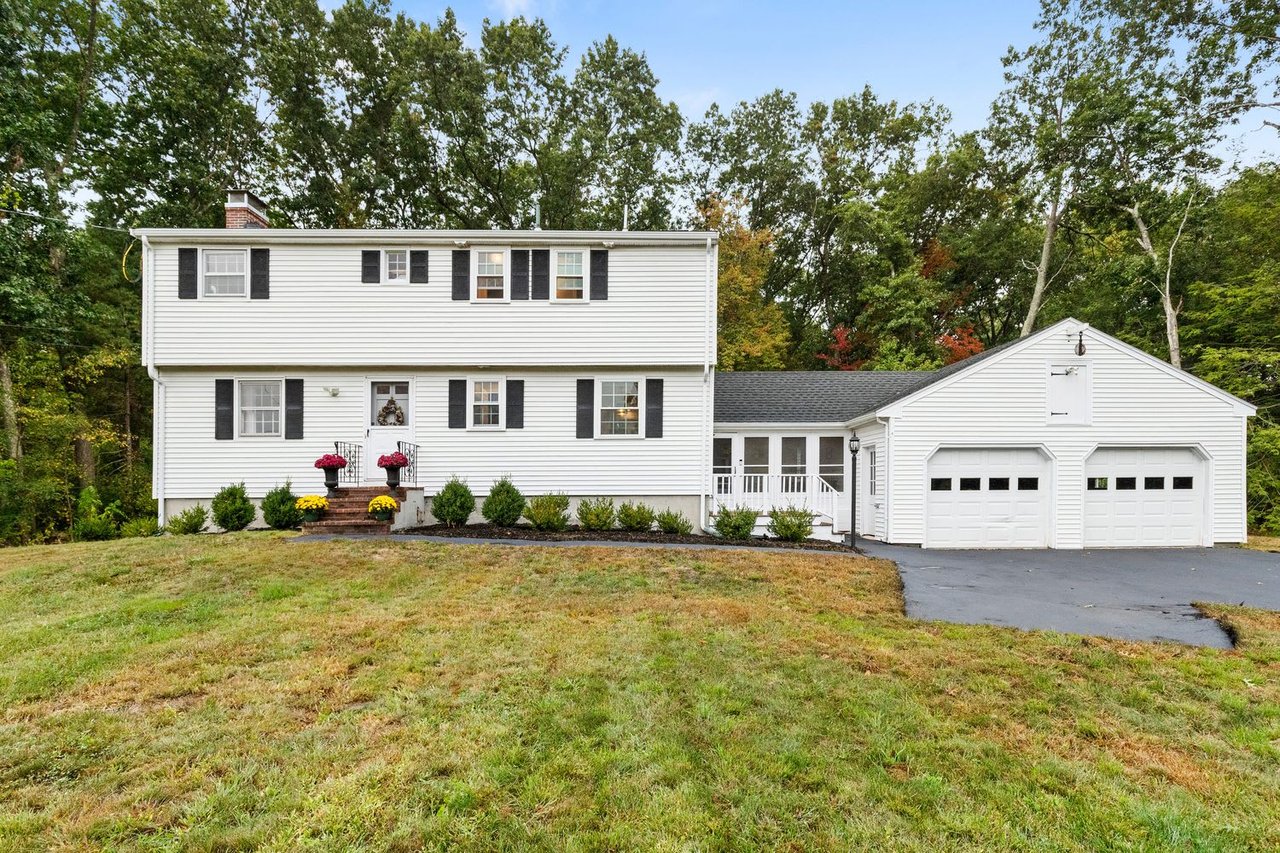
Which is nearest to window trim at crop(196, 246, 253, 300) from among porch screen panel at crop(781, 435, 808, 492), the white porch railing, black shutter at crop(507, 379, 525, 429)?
black shutter at crop(507, 379, 525, 429)

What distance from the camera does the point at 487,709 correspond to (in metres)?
3.75

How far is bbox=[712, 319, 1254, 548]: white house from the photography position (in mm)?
Answer: 11711

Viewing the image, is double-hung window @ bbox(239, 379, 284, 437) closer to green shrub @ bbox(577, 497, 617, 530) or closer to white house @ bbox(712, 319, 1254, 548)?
green shrub @ bbox(577, 497, 617, 530)

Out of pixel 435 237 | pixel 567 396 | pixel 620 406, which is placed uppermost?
pixel 435 237

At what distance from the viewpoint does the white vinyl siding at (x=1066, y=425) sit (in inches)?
460

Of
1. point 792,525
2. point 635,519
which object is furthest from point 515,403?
point 792,525

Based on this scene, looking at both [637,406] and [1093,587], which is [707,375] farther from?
[1093,587]

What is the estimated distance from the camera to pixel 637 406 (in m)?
12.3

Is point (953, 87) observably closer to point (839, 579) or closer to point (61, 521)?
point (839, 579)

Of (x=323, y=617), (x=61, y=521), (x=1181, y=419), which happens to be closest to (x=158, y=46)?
(x=61, y=521)

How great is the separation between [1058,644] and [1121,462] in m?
9.19

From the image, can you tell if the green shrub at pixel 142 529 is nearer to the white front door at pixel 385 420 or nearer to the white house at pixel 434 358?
the white house at pixel 434 358

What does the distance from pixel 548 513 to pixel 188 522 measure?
7167mm

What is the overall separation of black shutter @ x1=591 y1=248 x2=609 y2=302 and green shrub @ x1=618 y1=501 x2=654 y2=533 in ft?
15.2
